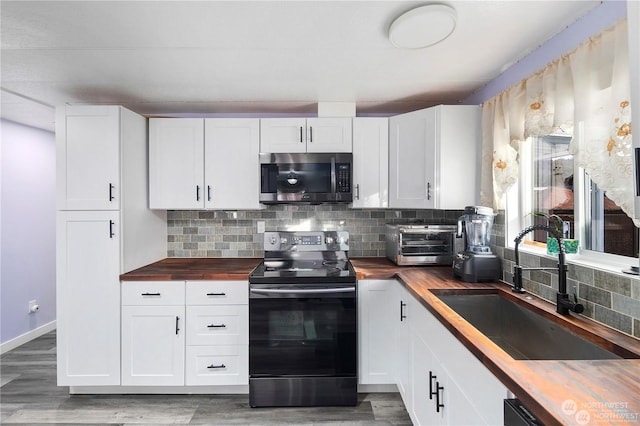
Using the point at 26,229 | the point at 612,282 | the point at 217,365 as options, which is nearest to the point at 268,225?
the point at 217,365

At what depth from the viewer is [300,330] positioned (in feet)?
7.34

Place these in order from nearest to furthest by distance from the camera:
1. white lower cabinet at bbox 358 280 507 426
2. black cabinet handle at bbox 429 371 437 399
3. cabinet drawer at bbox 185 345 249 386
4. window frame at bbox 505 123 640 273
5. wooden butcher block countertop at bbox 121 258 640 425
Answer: wooden butcher block countertop at bbox 121 258 640 425 < white lower cabinet at bbox 358 280 507 426 < window frame at bbox 505 123 640 273 < black cabinet handle at bbox 429 371 437 399 < cabinet drawer at bbox 185 345 249 386

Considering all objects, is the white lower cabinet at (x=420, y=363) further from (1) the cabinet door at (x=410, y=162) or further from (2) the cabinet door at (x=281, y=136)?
(2) the cabinet door at (x=281, y=136)

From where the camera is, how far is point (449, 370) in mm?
1378

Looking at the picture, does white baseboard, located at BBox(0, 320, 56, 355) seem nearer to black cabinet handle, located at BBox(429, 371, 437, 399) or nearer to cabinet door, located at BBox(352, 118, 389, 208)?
cabinet door, located at BBox(352, 118, 389, 208)

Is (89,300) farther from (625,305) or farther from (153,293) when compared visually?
(625,305)

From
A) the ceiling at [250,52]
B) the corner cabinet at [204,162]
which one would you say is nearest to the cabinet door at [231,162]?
the corner cabinet at [204,162]

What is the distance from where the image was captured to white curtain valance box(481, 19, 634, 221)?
1.16 metres

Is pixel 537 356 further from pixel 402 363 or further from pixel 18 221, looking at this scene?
pixel 18 221

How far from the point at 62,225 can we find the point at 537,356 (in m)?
2.96

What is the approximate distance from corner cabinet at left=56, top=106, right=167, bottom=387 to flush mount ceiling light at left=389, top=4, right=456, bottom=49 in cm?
195

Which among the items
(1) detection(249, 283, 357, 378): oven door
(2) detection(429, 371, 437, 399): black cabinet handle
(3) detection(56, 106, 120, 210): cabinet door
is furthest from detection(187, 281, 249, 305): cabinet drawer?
(2) detection(429, 371, 437, 399): black cabinet handle

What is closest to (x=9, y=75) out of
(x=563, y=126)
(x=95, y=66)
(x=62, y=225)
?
(x=95, y=66)

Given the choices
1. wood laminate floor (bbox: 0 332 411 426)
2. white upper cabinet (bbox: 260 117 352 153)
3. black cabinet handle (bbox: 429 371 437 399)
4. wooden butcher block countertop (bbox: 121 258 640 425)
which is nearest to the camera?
wooden butcher block countertop (bbox: 121 258 640 425)
